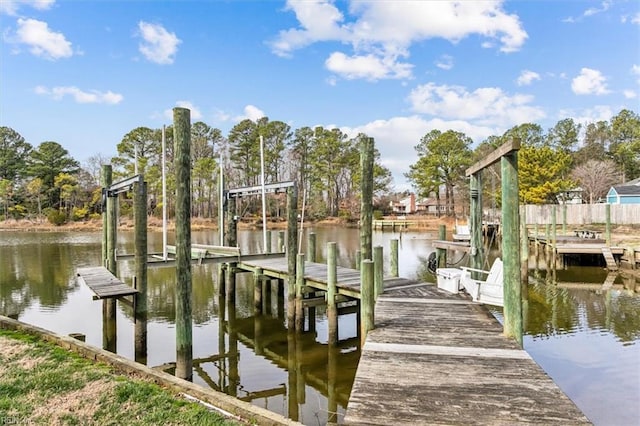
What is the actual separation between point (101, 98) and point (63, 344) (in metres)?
18.7

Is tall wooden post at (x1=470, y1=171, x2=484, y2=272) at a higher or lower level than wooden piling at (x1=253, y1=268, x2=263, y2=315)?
higher

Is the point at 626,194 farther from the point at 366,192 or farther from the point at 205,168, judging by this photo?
the point at 205,168

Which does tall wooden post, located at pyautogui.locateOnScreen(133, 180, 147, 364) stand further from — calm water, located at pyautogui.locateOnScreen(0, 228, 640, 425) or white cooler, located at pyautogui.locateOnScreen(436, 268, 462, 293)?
white cooler, located at pyautogui.locateOnScreen(436, 268, 462, 293)

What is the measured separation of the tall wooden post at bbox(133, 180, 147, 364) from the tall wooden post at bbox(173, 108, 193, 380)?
213 cm

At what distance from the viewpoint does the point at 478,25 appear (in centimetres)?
1555

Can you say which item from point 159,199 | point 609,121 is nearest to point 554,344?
point 159,199

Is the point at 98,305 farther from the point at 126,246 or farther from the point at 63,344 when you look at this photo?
the point at 126,246

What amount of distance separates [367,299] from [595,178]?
4489cm

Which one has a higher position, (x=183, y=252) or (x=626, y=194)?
(x=626, y=194)

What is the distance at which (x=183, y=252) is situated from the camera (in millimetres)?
6668

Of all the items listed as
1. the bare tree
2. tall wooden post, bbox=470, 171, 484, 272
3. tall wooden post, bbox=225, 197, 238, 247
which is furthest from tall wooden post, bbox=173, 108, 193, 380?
the bare tree

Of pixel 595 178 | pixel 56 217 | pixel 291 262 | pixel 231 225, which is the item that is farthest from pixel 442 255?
pixel 56 217

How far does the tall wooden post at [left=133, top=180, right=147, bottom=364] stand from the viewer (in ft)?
27.7

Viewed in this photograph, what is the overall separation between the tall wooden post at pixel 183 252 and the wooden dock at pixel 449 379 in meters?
3.04
